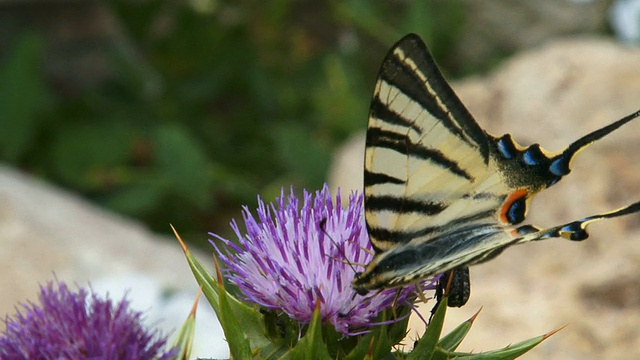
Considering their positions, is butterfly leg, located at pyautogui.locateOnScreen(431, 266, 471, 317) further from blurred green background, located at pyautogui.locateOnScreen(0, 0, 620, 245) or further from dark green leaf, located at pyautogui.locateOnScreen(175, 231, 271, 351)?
blurred green background, located at pyautogui.locateOnScreen(0, 0, 620, 245)

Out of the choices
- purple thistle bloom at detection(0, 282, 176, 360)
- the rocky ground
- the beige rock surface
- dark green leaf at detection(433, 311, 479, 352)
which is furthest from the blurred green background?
dark green leaf at detection(433, 311, 479, 352)

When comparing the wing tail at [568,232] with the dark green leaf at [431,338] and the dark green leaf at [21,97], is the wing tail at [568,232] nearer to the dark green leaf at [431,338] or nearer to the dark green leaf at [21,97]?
the dark green leaf at [431,338]

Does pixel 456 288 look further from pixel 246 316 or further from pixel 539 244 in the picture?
pixel 539 244

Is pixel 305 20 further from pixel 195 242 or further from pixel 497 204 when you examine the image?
pixel 497 204

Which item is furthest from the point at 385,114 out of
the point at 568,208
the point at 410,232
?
the point at 568,208

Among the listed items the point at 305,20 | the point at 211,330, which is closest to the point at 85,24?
the point at 305,20

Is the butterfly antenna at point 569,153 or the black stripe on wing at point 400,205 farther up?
the butterfly antenna at point 569,153

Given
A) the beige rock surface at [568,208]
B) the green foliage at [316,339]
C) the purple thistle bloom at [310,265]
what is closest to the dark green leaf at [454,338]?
the green foliage at [316,339]
